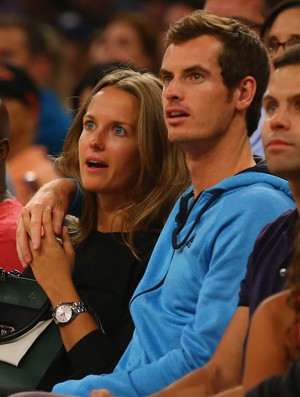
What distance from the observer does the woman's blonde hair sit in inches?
151

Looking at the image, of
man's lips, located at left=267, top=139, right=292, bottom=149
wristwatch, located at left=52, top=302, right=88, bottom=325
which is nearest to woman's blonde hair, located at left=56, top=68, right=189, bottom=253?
wristwatch, located at left=52, top=302, right=88, bottom=325

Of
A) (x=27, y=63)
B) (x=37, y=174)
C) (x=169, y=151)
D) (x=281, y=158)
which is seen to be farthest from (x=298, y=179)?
(x=27, y=63)

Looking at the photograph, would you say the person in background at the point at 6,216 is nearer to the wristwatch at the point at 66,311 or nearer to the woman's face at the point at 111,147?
the woman's face at the point at 111,147

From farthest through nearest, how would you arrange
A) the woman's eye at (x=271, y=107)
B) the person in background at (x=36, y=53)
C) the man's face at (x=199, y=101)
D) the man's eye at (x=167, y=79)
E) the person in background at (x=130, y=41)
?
1. the person in background at (x=36, y=53)
2. the person in background at (x=130, y=41)
3. the man's eye at (x=167, y=79)
4. the man's face at (x=199, y=101)
5. the woman's eye at (x=271, y=107)

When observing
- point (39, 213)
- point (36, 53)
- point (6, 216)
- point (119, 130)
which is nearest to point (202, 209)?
point (119, 130)

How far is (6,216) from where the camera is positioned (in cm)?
428

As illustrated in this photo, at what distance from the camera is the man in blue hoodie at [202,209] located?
3.09 meters

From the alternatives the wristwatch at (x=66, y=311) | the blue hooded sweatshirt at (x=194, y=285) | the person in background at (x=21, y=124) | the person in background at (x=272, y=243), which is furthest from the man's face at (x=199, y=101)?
the person in background at (x=21, y=124)

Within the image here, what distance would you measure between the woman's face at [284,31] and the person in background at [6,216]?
1.06m

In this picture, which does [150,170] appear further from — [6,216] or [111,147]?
[6,216]

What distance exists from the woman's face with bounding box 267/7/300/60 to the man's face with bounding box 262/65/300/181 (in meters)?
1.46

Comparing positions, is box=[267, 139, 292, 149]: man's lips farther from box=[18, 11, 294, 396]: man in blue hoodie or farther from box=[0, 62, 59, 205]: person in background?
box=[0, 62, 59, 205]: person in background

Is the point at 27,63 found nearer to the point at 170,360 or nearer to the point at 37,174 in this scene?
the point at 37,174

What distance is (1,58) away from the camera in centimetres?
763
